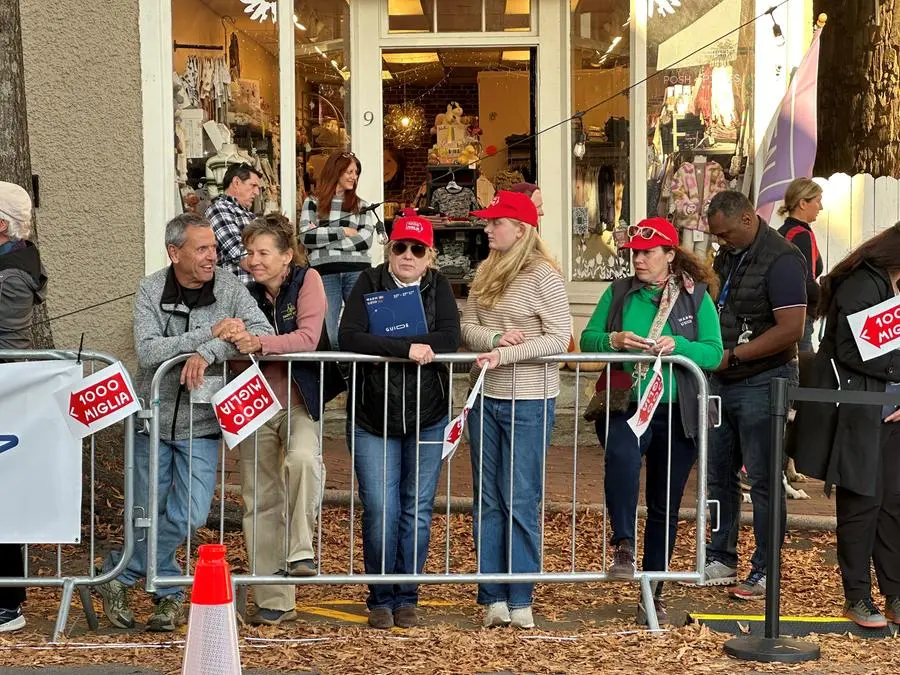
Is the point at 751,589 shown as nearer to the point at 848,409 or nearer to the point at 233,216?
the point at 848,409

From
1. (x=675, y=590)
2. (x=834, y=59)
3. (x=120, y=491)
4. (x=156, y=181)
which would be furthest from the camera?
(x=834, y=59)

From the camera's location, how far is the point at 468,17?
12.0 meters

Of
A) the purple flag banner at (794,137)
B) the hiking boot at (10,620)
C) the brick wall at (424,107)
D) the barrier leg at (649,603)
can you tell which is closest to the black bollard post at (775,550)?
the barrier leg at (649,603)

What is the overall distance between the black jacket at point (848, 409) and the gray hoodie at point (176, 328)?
2.63 m

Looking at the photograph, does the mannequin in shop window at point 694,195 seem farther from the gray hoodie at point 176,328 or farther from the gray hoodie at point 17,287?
the gray hoodie at point 17,287

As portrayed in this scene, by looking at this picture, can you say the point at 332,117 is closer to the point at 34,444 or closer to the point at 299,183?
the point at 299,183

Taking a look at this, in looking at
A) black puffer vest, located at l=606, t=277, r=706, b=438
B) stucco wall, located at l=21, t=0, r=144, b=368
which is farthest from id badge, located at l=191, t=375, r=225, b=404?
stucco wall, located at l=21, t=0, r=144, b=368

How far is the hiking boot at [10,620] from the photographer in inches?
256

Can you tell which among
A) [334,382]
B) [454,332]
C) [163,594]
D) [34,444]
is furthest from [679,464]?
[34,444]

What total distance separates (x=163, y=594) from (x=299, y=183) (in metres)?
5.59

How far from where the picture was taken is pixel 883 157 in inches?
Result: 569

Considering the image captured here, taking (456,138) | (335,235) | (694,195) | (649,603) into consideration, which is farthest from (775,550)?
(456,138)

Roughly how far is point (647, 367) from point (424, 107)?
764 centimetres

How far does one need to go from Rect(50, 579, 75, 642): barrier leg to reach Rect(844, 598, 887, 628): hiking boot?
11.9ft
